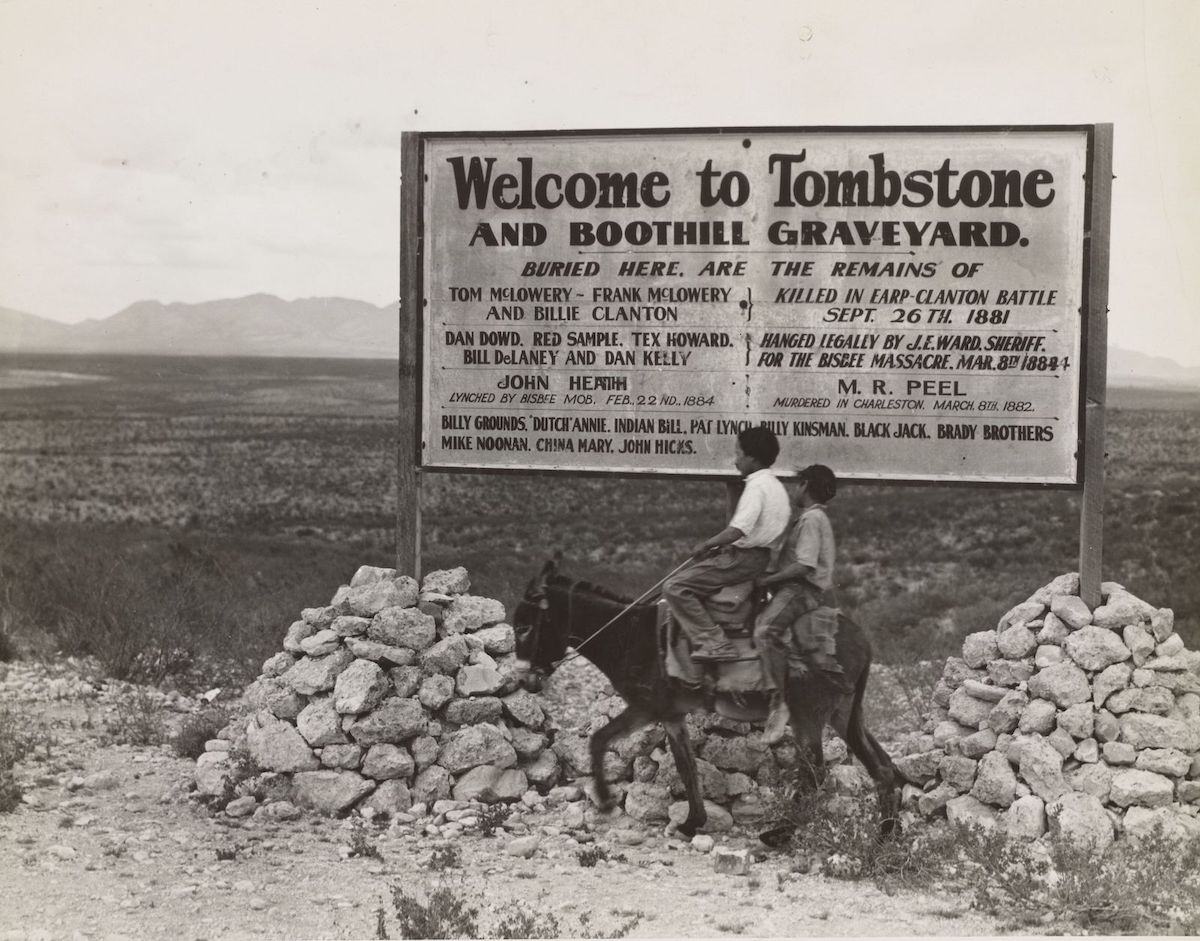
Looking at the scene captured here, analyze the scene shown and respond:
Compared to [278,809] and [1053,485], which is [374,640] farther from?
[1053,485]

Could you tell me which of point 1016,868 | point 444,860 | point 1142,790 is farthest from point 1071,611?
point 444,860

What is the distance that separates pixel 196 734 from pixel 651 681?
4144mm

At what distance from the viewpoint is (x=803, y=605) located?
7.77 metres

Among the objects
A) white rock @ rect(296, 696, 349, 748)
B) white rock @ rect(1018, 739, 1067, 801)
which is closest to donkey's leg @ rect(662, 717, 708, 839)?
white rock @ rect(1018, 739, 1067, 801)

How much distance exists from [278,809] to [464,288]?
4089 mm

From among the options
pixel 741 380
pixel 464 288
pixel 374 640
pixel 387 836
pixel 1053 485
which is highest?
pixel 464 288

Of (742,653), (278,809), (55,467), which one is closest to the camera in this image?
(742,653)

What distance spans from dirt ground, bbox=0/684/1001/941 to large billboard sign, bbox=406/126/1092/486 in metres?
2.86

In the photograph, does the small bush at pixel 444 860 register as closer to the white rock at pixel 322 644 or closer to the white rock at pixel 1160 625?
the white rock at pixel 322 644

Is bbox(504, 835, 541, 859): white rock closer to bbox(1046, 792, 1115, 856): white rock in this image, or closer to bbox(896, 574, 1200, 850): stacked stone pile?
bbox(896, 574, 1200, 850): stacked stone pile

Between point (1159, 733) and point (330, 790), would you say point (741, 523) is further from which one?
point (330, 790)

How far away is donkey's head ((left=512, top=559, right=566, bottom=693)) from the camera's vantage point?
7.84 m

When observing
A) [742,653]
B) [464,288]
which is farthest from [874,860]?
[464,288]

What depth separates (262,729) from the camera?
8.74 meters
